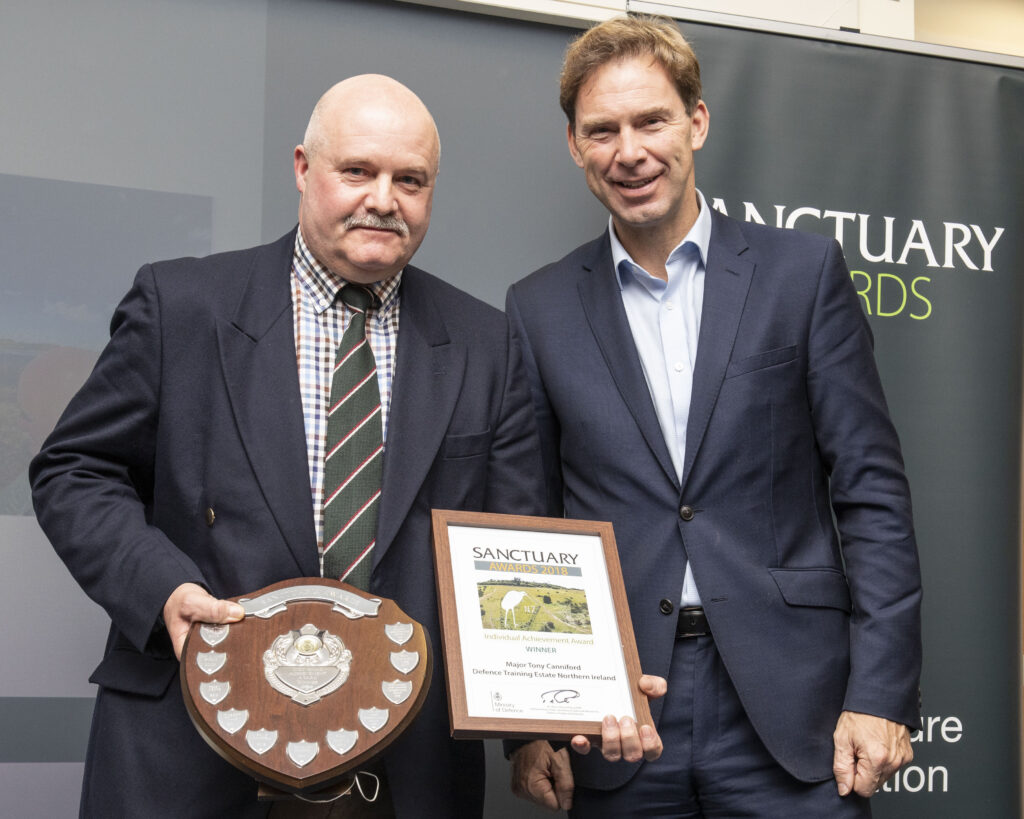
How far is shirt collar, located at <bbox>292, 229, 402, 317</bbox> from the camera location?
2152 mm

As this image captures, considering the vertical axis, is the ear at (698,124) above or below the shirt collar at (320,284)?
above

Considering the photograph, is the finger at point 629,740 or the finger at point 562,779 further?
the finger at point 562,779

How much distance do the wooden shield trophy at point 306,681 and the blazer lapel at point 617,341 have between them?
2.25ft

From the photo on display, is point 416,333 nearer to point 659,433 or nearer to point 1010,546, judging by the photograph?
point 659,433

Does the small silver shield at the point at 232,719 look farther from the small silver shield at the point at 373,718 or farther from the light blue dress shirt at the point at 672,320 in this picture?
the light blue dress shirt at the point at 672,320

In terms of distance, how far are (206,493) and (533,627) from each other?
1.95 feet

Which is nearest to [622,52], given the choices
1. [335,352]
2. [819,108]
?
[335,352]

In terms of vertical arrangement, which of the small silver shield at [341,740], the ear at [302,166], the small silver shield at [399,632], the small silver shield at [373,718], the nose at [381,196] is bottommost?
the small silver shield at [341,740]

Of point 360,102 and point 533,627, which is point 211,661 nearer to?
point 533,627

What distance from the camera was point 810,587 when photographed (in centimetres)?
223

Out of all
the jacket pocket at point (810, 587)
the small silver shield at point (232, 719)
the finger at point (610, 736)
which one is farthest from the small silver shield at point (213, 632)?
the jacket pocket at point (810, 587)

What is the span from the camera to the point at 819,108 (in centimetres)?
335

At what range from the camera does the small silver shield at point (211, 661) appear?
1669 mm
